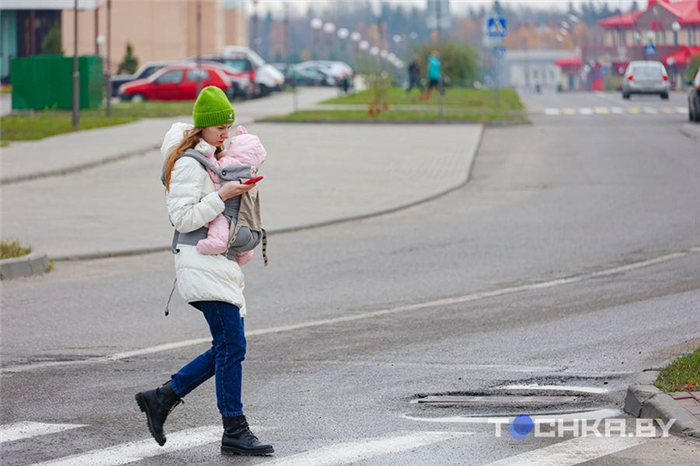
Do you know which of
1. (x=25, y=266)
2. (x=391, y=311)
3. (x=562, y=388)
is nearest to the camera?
(x=562, y=388)

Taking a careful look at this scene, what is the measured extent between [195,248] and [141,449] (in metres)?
0.97

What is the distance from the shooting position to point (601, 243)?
47.9ft

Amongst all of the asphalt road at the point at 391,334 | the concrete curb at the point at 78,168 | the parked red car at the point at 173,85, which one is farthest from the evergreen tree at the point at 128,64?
the asphalt road at the point at 391,334

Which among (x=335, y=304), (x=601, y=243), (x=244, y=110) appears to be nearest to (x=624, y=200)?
(x=601, y=243)

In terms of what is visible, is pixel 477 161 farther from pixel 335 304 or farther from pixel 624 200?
pixel 335 304

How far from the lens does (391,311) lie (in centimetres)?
1076

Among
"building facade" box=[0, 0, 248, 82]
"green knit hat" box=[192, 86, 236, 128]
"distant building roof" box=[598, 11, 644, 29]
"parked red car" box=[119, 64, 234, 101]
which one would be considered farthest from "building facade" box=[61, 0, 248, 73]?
"green knit hat" box=[192, 86, 236, 128]

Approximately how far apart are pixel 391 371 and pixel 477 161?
1684cm

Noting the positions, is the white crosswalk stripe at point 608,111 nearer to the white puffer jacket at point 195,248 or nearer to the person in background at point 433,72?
the person in background at point 433,72

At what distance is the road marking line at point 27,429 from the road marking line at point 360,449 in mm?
1237

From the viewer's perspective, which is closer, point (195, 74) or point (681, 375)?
point (681, 375)

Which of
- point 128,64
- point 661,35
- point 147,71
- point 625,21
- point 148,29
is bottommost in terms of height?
point 147,71

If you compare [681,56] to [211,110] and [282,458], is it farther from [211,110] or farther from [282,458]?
[282,458]

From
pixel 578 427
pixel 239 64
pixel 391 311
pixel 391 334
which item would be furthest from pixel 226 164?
pixel 239 64
